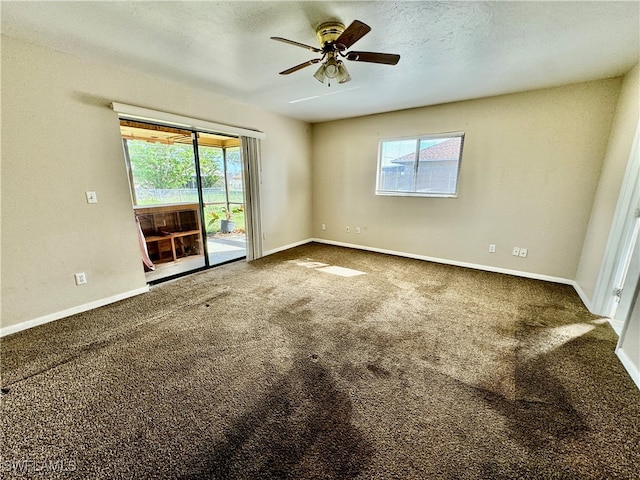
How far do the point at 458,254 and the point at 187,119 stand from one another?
4.25 m

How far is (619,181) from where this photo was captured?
242cm

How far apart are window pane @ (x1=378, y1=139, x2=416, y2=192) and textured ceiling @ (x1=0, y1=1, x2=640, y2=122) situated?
119cm

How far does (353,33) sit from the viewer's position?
165 centimetres

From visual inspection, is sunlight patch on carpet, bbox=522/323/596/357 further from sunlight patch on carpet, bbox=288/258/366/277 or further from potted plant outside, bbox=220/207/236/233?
potted plant outside, bbox=220/207/236/233

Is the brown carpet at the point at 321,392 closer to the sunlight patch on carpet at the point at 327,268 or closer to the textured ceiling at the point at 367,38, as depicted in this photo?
the sunlight patch on carpet at the point at 327,268

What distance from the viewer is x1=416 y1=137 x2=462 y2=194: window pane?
152 inches

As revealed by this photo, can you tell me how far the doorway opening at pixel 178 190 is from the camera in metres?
3.66

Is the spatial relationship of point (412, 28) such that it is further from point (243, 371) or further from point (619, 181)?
point (243, 371)

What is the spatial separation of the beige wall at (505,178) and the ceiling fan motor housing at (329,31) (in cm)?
253

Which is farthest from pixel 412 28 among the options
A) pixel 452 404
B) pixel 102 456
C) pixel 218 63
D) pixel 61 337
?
pixel 61 337

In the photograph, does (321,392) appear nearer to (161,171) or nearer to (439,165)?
(439,165)

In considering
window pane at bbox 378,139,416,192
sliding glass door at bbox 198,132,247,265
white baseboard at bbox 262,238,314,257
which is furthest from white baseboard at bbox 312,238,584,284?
sliding glass door at bbox 198,132,247,265

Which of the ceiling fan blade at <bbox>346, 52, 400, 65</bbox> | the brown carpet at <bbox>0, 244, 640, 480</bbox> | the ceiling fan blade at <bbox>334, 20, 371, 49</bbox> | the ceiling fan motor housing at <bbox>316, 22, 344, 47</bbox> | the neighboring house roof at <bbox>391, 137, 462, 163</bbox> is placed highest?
the ceiling fan motor housing at <bbox>316, 22, 344, 47</bbox>

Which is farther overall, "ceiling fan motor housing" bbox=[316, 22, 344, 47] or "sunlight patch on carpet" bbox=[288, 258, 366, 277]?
"sunlight patch on carpet" bbox=[288, 258, 366, 277]
